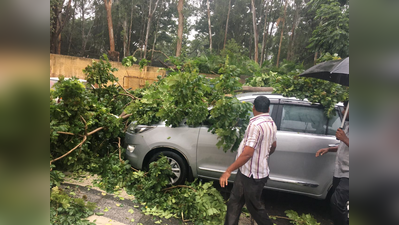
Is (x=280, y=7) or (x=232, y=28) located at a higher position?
(x=280, y=7)

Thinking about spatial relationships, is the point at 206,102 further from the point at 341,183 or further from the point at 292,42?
the point at 341,183

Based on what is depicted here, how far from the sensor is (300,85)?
240 centimetres

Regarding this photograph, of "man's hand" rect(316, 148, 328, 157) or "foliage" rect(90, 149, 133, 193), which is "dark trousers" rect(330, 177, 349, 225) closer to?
"man's hand" rect(316, 148, 328, 157)

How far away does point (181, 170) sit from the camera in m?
3.06

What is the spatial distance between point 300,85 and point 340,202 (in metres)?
1.15

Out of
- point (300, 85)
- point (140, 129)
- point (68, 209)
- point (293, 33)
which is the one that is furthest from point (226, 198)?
point (293, 33)

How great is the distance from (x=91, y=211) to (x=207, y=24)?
99.4 inches

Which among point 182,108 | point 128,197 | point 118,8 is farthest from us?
point 118,8

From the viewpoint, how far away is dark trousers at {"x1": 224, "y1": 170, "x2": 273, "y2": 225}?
2062mm

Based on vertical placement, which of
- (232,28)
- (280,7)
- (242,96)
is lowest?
(242,96)

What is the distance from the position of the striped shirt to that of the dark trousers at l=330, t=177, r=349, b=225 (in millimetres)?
643
